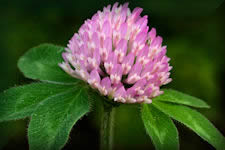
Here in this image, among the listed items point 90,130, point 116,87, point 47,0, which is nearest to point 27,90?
point 116,87

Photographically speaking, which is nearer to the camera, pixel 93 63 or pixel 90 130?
pixel 93 63

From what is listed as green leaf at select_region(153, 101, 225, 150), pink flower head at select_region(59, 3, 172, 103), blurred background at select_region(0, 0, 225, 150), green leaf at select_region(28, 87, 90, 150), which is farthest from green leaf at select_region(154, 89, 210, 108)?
blurred background at select_region(0, 0, 225, 150)

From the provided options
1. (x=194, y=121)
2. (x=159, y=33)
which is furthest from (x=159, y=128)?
(x=159, y=33)

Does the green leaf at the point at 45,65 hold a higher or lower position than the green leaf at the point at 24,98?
higher

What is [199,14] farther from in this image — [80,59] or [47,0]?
[80,59]

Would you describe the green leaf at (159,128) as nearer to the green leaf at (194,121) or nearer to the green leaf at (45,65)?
the green leaf at (194,121)

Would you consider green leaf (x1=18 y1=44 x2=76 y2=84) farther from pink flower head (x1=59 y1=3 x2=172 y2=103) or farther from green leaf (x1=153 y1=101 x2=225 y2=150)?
green leaf (x1=153 y1=101 x2=225 y2=150)

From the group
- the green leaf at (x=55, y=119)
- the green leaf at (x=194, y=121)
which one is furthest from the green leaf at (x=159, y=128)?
the green leaf at (x=55, y=119)
